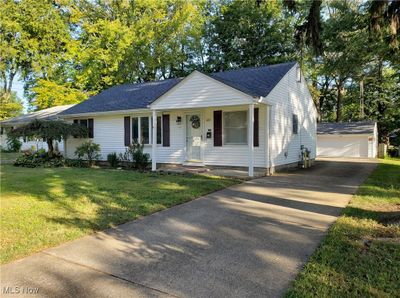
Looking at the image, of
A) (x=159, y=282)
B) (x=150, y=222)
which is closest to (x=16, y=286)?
(x=159, y=282)

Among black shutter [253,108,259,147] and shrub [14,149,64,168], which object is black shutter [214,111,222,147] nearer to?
black shutter [253,108,259,147]

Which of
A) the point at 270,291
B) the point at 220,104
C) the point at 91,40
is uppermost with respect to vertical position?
the point at 91,40

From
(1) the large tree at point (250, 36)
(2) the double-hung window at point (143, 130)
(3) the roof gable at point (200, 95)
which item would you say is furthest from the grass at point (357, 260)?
(1) the large tree at point (250, 36)

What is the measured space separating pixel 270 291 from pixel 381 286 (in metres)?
1.12

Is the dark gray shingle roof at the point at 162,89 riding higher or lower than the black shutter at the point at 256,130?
higher

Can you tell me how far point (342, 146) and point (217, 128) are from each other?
18.2 meters

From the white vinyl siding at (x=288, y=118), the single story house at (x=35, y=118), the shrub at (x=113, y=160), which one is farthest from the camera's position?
the single story house at (x=35, y=118)

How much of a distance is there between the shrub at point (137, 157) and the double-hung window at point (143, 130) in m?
0.36

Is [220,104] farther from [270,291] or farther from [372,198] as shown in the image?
[270,291]

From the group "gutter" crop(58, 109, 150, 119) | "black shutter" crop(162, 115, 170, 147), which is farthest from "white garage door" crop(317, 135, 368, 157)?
"gutter" crop(58, 109, 150, 119)

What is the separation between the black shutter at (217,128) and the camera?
1244 cm

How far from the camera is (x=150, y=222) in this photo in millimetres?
5426

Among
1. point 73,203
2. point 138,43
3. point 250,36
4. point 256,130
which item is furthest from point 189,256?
point 250,36

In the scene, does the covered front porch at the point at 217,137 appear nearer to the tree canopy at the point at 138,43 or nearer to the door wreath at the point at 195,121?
the door wreath at the point at 195,121
